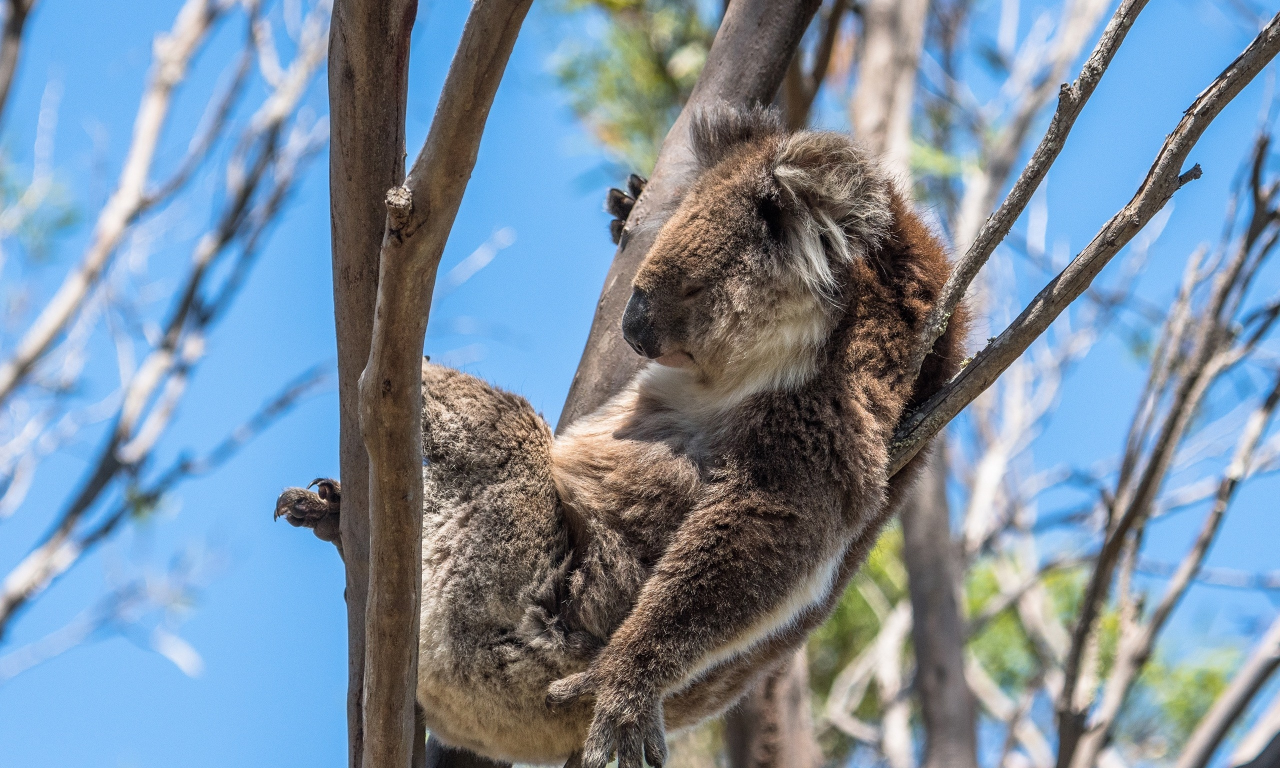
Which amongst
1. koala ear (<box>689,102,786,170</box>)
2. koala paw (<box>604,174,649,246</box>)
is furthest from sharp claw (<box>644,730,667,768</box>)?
koala paw (<box>604,174,649,246</box>)

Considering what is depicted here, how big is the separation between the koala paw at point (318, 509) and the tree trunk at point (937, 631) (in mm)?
3016

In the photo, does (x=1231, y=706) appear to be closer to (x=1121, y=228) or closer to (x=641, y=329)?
(x=1121, y=228)

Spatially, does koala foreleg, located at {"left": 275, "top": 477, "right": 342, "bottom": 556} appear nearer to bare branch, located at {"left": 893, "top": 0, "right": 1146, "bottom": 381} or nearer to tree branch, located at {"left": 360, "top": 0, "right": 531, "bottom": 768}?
tree branch, located at {"left": 360, "top": 0, "right": 531, "bottom": 768}

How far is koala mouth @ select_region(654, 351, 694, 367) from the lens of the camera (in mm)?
2751

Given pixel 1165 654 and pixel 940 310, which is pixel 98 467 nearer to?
pixel 940 310

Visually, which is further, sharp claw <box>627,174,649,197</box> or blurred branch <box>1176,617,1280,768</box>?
blurred branch <box>1176,617,1280,768</box>

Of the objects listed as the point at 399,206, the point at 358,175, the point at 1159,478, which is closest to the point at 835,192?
the point at 358,175

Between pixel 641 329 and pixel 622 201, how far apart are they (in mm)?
962

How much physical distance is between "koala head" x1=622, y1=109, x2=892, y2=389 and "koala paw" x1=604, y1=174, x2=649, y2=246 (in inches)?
27.6

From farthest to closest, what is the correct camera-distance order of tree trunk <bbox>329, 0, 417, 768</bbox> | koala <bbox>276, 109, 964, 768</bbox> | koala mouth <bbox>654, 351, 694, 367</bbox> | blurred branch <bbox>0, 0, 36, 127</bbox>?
blurred branch <bbox>0, 0, 36, 127</bbox> → koala mouth <bbox>654, 351, 694, 367</bbox> → koala <bbox>276, 109, 964, 768</bbox> → tree trunk <bbox>329, 0, 417, 768</bbox>

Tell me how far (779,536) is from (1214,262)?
117 inches

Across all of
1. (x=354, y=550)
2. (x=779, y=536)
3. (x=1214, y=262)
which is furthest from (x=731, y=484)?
(x=1214, y=262)

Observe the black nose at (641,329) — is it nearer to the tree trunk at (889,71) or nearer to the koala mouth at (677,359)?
the koala mouth at (677,359)

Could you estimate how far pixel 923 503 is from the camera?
17.5ft
